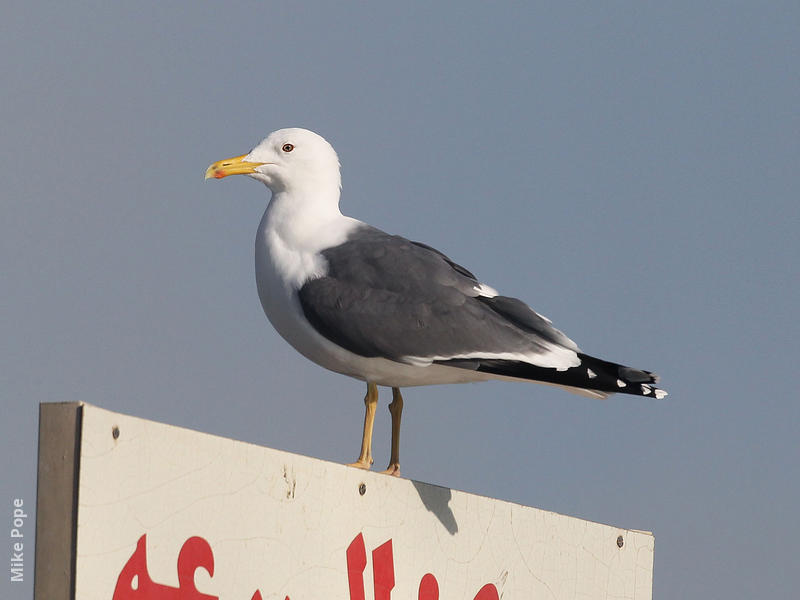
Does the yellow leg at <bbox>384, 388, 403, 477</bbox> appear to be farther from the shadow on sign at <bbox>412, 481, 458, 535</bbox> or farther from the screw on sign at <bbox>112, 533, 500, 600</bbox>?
the screw on sign at <bbox>112, 533, 500, 600</bbox>

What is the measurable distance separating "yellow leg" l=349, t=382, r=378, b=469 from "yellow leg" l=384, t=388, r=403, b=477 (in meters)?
0.19

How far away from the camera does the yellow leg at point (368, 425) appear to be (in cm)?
489

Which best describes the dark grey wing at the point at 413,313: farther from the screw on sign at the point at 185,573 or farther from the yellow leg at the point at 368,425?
the screw on sign at the point at 185,573

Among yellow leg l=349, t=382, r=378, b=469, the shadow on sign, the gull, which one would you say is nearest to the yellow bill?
the gull

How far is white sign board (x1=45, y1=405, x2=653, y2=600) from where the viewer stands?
2877 millimetres

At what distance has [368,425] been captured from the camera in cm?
496

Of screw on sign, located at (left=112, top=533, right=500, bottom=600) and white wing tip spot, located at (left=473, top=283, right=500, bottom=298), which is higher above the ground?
white wing tip spot, located at (left=473, top=283, right=500, bottom=298)

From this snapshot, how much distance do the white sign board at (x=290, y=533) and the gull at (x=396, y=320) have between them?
0.56 m

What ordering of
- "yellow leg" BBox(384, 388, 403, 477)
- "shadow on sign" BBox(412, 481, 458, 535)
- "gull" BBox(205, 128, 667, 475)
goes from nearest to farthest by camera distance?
"shadow on sign" BBox(412, 481, 458, 535), "gull" BBox(205, 128, 667, 475), "yellow leg" BBox(384, 388, 403, 477)

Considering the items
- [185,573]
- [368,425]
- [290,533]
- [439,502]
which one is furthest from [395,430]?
[185,573]

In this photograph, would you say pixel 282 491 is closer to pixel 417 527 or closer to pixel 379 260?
pixel 417 527

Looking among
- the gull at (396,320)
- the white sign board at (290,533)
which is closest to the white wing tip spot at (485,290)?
the gull at (396,320)

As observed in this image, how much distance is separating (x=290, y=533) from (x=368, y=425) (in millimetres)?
1500

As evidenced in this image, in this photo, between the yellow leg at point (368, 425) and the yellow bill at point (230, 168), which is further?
the yellow bill at point (230, 168)
